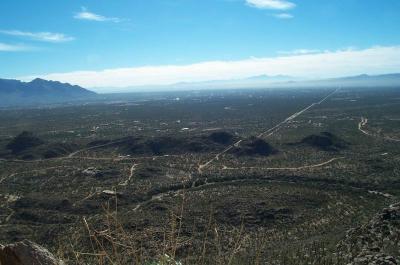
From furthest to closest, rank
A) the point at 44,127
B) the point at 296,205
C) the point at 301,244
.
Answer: the point at 44,127 < the point at 296,205 < the point at 301,244

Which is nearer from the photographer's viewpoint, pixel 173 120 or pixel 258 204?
pixel 258 204

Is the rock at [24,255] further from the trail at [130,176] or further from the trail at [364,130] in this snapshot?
the trail at [364,130]

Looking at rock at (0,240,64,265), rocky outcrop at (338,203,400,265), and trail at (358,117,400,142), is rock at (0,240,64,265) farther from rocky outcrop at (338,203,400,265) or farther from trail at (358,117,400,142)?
trail at (358,117,400,142)

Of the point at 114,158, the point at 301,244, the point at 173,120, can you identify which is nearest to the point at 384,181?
the point at 301,244

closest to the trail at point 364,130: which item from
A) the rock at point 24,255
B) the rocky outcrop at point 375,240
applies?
the rocky outcrop at point 375,240

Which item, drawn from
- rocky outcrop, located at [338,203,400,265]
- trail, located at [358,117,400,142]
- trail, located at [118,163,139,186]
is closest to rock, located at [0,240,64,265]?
rocky outcrop, located at [338,203,400,265]

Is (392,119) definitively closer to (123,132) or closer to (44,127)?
(123,132)
